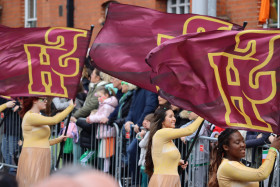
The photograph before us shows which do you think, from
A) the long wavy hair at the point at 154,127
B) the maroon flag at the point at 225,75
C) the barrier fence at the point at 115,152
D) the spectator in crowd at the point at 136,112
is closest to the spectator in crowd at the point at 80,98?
the barrier fence at the point at 115,152

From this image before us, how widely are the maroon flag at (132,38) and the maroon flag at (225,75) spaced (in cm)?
99

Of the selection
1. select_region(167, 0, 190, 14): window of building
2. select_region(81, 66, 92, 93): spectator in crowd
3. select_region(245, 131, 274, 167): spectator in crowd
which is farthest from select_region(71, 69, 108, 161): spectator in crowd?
select_region(167, 0, 190, 14): window of building

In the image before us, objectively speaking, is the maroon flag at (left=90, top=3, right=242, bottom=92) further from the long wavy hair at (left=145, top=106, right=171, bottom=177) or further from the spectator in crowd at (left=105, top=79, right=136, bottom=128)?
the spectator in crowd at (left=105, top=79, right=136, bottom=128)

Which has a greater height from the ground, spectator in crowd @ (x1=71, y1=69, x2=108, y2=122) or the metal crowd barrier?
spectator in crowd @ (x1=71, y1=69, x2=108, y2=122)

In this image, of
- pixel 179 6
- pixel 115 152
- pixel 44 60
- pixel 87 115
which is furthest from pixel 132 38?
pixel 179 6

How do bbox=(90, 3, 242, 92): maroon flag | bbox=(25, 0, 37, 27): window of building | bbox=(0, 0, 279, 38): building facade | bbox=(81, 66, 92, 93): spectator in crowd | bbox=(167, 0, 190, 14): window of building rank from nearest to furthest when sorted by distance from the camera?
bbox=(90, 3, 242, 92): maroon flag, bbox=(0, 0, 279, 38): building facade, bbox=(81, 66, 92, 93): spectator in crowd, bbox=(167, 0, 190, 14): window of building, bbox=(25, 0, 37, 27): window of building

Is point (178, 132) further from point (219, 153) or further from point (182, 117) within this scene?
point (182, 117)

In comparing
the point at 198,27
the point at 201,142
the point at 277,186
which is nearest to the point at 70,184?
the point at 198,27

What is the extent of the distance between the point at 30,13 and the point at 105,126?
11631 millimetres

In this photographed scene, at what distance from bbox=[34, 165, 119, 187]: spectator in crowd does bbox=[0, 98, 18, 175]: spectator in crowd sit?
10.5 metres

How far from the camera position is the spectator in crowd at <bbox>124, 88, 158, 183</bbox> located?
9742 millimetres

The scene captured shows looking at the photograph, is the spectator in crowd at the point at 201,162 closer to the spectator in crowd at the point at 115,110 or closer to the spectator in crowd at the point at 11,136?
the spectator in crowd at the point at 115,110

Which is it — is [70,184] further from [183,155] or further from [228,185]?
[183,155]

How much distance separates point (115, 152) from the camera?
10516 millimetres
